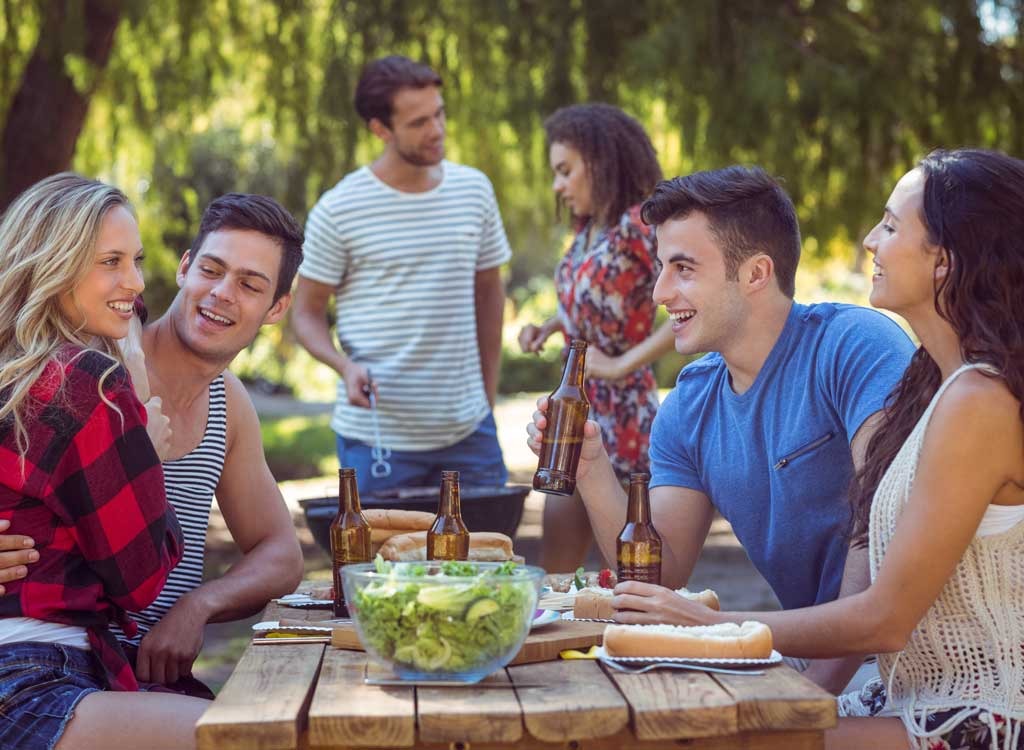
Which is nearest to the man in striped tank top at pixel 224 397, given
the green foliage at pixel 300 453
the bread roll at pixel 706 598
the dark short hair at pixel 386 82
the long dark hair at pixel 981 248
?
the bread roll at pixel 706 598

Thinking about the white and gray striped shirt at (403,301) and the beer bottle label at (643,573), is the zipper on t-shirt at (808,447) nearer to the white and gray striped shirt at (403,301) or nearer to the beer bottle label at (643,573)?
the beer bottle label at (643,573)

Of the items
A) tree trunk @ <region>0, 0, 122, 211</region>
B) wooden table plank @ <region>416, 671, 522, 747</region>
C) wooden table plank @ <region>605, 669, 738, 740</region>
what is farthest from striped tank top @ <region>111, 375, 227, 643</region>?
tree trunk @ <region>0, 0, 122, 211</region>

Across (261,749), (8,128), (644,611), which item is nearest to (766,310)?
(644,611)

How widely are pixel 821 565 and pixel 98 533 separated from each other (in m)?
1.53

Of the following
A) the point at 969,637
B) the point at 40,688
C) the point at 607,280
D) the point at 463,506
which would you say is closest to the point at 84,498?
the point at 40,688

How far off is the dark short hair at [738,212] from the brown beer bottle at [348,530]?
95 cm

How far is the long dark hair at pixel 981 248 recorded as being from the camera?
2.35 metres

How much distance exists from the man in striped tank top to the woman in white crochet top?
1.10 m

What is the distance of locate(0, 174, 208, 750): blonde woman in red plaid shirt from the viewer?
2.25 meters

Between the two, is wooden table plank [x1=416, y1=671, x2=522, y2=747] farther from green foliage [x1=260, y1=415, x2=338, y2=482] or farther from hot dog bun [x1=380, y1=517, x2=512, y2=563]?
green foliage [x1=260, y1=415, x2=338, y2=482]

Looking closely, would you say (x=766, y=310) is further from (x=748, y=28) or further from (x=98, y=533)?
(x=748, y=28)

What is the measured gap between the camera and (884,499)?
2434 millimetres

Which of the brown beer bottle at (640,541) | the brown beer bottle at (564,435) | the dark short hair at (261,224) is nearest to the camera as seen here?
the brown beer bottle at (640,541)

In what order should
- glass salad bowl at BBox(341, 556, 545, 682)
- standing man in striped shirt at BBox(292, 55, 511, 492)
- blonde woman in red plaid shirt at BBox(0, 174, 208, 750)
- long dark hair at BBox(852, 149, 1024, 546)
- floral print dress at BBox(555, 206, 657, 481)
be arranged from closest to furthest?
glass salad bowl at BBox(341, 556, 545, 682), blonde woman in red plaid shirt at BBox(0, 174, 208, 750), long dark hair at BBox(852, 149, 1024, 546), floral print dress at BBox(555, 206, 657, 481), standing man in striped shirt at BBox(292, 55, 511, 492)
